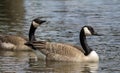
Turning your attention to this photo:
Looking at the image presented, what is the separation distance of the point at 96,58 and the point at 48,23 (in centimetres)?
901

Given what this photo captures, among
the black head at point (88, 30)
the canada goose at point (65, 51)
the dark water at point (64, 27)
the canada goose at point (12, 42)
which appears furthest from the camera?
the canada goose at point (12, 42)

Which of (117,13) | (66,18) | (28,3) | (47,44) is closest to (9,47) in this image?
(47,44)

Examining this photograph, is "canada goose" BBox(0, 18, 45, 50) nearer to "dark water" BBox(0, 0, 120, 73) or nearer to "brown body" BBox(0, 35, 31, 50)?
"brown body" BBox(0, 35, 31, 50)

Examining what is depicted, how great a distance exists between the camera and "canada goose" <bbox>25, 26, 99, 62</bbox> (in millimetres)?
20125

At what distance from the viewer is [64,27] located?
89.7 feet

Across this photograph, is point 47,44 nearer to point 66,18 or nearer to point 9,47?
point 9,47

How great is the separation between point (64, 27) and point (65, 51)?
7.12m

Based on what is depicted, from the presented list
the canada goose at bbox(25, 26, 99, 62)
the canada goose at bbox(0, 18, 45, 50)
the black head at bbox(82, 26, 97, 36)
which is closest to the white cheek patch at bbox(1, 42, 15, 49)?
the canada goose at bbox(0, 18, 45, 50)

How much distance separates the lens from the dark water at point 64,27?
19.1 metres

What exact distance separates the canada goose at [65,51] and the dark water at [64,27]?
343 mm

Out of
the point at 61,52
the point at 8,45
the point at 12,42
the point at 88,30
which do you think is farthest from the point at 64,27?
the point at 61,52

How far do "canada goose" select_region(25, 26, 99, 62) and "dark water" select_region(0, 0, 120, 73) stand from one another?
1.13ft

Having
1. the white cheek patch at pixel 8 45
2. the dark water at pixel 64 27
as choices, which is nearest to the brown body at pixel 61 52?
the dark water at pixel 64 27

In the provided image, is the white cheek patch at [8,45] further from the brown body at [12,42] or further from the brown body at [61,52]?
the brown body at [61,52]
